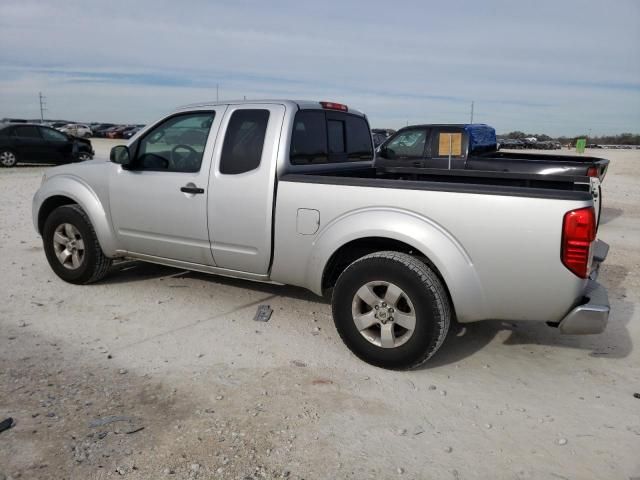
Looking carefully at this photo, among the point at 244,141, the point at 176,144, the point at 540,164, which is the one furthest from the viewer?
the point at 540,164

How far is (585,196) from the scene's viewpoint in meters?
3.11

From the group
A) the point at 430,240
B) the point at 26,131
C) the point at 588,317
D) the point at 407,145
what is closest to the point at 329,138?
the point at 430,240

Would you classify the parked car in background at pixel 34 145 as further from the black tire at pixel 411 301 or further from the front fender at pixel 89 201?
the black tire at pixel 411 301

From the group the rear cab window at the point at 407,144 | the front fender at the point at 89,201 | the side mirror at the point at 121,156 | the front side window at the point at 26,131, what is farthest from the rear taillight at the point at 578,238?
the front side window at the point at 26,131

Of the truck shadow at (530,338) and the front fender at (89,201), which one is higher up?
the front fender at (89,201)

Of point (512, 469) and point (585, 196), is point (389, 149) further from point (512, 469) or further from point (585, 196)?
point (512, 469)

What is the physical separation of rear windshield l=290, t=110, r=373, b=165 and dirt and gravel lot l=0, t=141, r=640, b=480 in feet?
4.66

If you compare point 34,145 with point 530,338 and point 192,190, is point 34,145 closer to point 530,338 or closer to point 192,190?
point 192,190

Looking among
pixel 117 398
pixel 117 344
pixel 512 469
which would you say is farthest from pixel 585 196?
pixel 117 344

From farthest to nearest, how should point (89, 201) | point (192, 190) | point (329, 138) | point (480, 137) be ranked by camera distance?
point (480, 137) < point (89, 201) < point (329, 138) < point (192, 190)

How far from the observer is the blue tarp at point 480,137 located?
9203 millimetres

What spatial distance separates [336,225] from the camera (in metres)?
3.87

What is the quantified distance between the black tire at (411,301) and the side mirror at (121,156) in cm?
241

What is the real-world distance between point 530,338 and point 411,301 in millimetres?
1486
